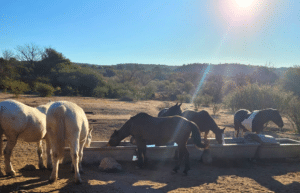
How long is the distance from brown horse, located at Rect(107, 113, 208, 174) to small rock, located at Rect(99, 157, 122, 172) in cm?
62

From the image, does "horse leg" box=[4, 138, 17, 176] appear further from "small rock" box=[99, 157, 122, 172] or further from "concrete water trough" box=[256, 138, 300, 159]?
"concrete water trough" box=[256, 138, 300, 159]

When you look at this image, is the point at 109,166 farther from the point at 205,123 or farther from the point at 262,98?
the point at 262,98

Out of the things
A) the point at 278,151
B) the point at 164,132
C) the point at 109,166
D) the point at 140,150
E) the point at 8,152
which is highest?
the point at 164,132

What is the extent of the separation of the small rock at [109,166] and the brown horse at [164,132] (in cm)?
62

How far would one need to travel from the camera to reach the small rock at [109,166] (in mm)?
5188

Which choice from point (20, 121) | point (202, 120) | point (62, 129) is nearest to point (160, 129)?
point (202, 120)

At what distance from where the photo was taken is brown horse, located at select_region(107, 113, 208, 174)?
17.5ft

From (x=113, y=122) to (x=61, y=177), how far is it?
7.11 meters

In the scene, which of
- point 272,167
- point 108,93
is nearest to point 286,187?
point 272,167

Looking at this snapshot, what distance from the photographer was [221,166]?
6027 millimetres

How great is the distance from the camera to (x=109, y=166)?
5.21 metres

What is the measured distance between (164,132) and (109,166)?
1703 mm

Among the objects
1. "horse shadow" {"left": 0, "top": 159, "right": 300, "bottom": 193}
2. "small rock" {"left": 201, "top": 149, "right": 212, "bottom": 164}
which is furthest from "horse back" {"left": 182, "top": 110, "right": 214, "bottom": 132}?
"horse shadow" {"left": 0, "top": 159, "right": 300, "bottom": 193}

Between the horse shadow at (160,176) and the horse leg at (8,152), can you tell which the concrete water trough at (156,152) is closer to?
the horse shadow at (160,176)
